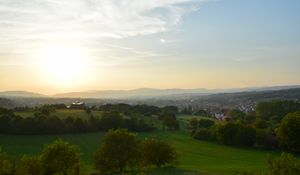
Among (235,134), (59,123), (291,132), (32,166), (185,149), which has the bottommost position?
(185,149)

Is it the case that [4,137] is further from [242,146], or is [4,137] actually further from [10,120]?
[242,146]

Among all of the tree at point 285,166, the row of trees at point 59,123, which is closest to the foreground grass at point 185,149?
the row of trees at point 59,123

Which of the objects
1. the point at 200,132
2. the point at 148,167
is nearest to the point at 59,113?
the point at 200,132

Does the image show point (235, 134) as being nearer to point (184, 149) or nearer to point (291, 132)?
point (291, 132)

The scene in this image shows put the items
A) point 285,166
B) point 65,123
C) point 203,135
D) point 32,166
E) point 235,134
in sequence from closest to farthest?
point 285,166, point 32,166, point 235,134, point 65,123, point 203,135

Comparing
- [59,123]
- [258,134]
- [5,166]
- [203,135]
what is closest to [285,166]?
[5,166]

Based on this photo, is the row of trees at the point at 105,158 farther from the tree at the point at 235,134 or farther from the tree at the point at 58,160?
the tree at the point at 235,134

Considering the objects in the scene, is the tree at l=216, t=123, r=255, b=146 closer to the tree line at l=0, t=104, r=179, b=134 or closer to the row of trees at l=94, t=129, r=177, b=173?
the tree line at l=0, t=104, r=179, b=134
